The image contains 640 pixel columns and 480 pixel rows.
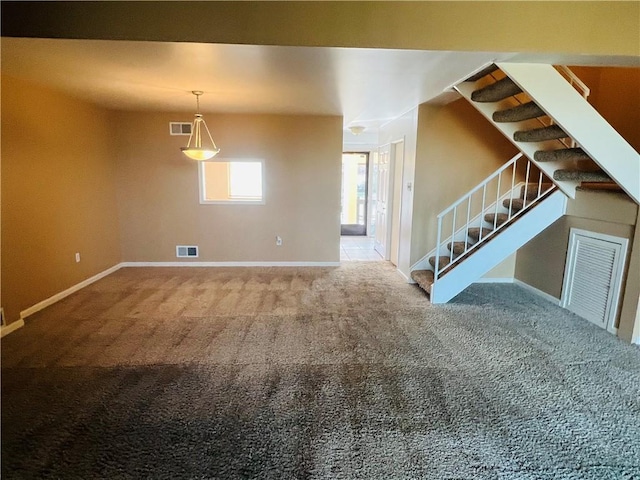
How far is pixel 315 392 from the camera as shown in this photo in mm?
2451

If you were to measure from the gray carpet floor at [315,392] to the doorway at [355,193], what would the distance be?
17.3ft

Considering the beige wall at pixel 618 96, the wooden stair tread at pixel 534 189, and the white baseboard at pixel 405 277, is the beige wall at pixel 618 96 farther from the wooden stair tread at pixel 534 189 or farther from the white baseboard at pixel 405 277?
the white baseboard at pixel 405 277

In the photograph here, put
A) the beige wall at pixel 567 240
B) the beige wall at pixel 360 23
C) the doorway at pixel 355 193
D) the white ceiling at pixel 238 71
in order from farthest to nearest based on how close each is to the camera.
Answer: the doorway at pixel 355 193 → the beige wall at pixel 567 240 → the white ceiling at pixel 238 71 → the beige wall at pixel 360 23

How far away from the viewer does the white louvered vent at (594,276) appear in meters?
3.49

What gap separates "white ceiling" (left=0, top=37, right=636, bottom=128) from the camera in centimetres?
259

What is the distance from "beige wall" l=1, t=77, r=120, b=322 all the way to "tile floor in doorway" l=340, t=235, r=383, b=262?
3904 millimetres

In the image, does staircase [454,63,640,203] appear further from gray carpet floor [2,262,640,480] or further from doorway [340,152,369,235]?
doorway [340,152,369,235]

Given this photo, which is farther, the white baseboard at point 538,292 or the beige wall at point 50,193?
the white baseboard at point 538,292

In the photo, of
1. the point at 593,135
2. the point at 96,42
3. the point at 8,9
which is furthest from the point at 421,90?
the point at 8,9

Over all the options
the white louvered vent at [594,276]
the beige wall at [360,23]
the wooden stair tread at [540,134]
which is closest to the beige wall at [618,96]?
the white louvered vent at [594,276]

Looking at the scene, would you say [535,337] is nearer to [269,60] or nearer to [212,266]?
[269,60]

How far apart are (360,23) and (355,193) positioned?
24.4 feet

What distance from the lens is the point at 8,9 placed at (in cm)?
237

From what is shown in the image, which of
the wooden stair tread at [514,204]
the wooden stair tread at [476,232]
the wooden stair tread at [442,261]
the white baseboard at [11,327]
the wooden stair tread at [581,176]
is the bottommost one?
the white baseboard at [11,327]
